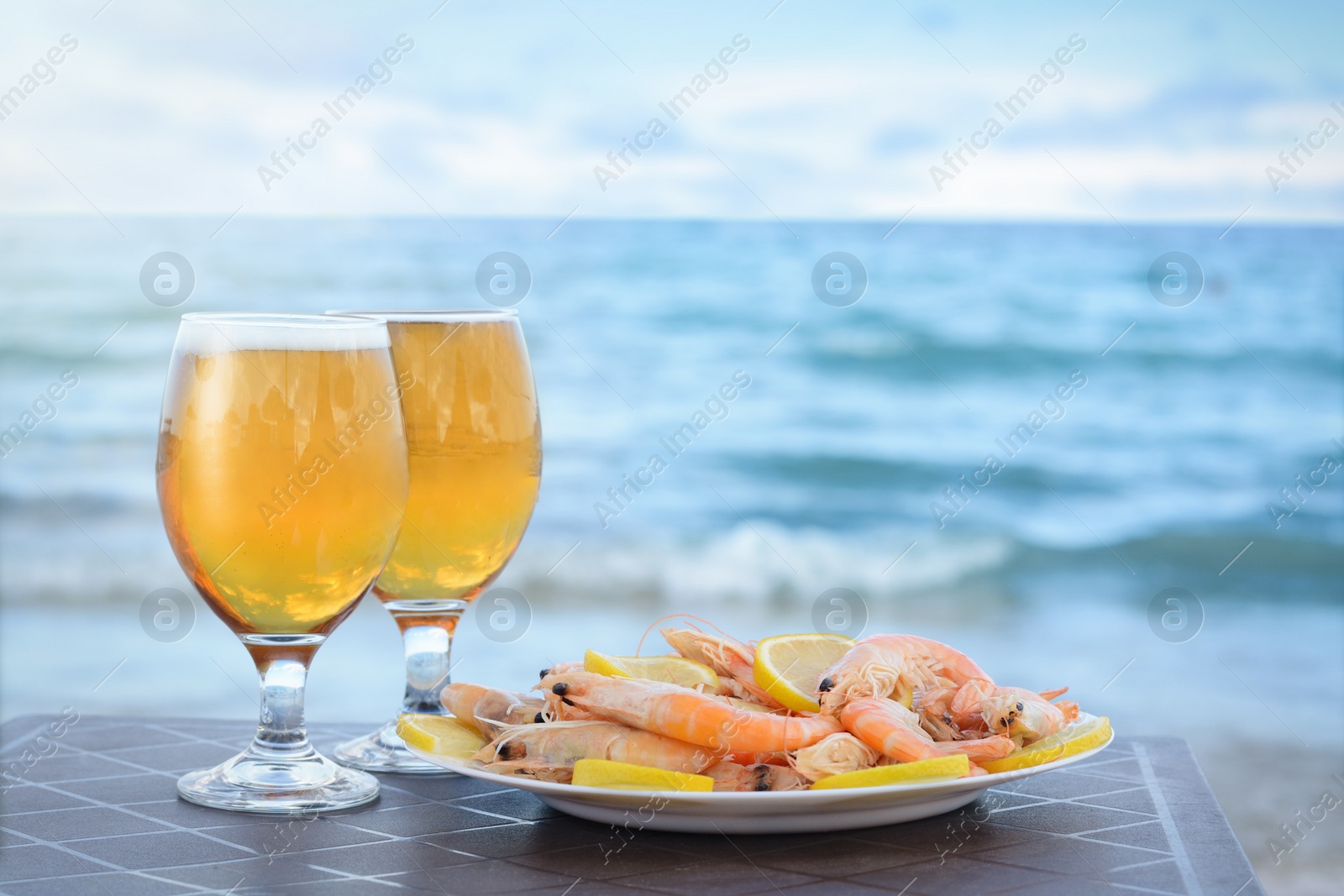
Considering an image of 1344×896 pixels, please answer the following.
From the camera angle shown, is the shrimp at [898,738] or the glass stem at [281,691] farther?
the glass stem at [281,691]

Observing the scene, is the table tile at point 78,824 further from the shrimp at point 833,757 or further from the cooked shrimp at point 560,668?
the shrimp at point 833,757

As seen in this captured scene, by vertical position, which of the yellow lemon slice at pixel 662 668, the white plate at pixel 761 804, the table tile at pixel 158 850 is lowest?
the table tile at pixel 158 850

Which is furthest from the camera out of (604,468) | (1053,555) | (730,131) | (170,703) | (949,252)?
(949,252)

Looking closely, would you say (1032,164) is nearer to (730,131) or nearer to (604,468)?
(730,131)

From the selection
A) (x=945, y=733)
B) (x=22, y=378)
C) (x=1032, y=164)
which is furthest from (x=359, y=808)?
(x=1032, y=164)

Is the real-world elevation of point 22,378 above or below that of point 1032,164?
below

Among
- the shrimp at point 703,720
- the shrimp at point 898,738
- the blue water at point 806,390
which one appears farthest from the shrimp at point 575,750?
the blue water at point 806,390

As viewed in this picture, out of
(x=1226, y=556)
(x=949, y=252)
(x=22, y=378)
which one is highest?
(x=949, y=252)
